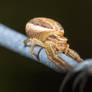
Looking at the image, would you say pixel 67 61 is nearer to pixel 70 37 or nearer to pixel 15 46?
pixel 15 46

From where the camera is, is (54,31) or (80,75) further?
(54,31)

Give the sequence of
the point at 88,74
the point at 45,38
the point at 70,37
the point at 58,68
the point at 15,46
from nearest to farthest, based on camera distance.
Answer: the point at 88,74
the point at 58,68
the point at 15,46
the point at 45,38
the point at 70,37

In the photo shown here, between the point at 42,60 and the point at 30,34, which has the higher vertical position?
the point at 42,60

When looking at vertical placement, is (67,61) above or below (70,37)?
above

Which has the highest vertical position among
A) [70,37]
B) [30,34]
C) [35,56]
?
[35,56]

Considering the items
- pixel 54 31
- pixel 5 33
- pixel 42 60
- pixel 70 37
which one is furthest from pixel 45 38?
pixel 70 37

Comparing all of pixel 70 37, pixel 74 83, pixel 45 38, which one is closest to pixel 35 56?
pixel 74 83

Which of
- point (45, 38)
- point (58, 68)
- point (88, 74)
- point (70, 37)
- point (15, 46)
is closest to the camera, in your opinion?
point (88, 74)

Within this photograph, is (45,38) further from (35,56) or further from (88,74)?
(88,74)

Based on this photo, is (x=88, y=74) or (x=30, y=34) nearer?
(x=88, y=74)
